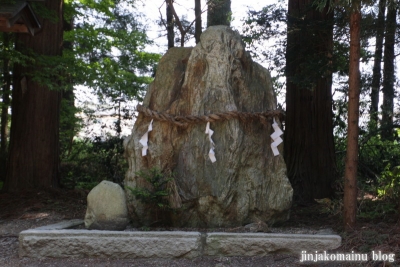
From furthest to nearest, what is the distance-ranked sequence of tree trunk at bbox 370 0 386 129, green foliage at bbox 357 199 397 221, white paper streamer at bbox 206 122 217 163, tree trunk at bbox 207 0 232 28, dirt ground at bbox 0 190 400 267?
tree trunk at bbox 207 0 232 28
tree trunk at bbox 370 0 386 129
green foliage at bbox 357 199 397 221
white paper streamer at bbox 206 122 217 163
dirt ground at bbox 0 190 400 267

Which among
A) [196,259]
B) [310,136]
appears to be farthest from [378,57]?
[196,259]

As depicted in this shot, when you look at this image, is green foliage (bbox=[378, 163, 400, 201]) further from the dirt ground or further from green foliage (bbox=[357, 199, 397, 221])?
the dirt ground

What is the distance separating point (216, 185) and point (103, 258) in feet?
5.53

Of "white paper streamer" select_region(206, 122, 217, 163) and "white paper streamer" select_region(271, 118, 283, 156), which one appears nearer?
"white paper streamer" select_region(206, 122, 217, 163)

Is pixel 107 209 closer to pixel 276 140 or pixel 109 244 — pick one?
pixel 109 244

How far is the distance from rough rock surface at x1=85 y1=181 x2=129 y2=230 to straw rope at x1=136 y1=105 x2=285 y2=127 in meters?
1.17

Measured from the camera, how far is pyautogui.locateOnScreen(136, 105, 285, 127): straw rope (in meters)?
6.57

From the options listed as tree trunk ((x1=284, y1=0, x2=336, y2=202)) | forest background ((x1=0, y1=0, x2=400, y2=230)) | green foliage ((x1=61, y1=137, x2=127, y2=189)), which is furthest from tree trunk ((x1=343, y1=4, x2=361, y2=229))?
green foliage ((x1=61, y1=137, x2=127, y2=189))

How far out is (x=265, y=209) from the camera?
21.9 ft

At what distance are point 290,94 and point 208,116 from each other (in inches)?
153

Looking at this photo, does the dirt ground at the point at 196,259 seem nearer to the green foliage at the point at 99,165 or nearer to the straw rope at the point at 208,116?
the straw rope at the point at 208,116

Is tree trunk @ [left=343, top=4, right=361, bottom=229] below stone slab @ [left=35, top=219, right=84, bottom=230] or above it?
above

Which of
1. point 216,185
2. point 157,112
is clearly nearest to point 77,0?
point 157,112

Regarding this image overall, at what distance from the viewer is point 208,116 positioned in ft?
21.6
